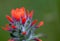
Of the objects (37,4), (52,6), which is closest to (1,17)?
(37,4)

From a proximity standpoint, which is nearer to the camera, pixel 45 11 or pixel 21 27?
pixel 21 27

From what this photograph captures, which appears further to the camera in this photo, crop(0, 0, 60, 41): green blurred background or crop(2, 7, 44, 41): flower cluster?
crop(0, 0, 60, 41): green blurred background

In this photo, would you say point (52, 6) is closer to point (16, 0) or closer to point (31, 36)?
point (16, 0)

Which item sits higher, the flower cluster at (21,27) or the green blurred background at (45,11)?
the green blurred background at (45,11)

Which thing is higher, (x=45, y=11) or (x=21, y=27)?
(x=45, y=11)

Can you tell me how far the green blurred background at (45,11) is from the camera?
205cm

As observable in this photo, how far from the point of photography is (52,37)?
6.92 feet

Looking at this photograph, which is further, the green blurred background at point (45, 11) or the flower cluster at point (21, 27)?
the green blurred background at point (45, 11)

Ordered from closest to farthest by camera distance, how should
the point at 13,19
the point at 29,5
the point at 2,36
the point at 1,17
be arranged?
the point at 13,19, the point at 2,36, the point at 1,17, the point at 29,5

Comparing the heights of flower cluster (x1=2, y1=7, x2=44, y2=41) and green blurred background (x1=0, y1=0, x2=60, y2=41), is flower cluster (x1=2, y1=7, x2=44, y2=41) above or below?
below

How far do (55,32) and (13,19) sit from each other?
4.11 ft

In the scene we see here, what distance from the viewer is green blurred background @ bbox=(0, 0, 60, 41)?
2.05 metres

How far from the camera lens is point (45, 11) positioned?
2.12 metres

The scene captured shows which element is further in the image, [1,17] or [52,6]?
[52,6]
